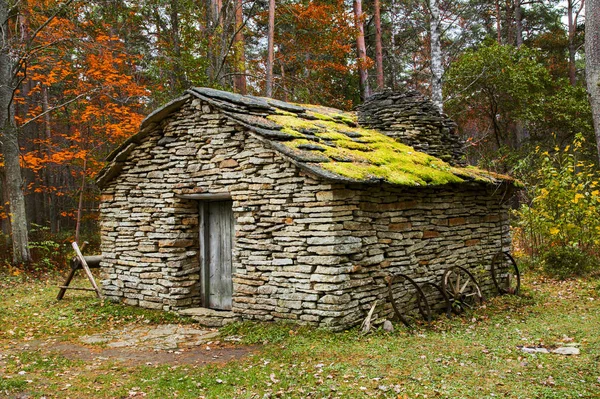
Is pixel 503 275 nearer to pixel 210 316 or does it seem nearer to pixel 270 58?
pixel 210 316

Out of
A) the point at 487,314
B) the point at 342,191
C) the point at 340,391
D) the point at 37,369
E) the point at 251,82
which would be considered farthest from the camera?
the point at 251,82

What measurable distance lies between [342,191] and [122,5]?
10897 mm

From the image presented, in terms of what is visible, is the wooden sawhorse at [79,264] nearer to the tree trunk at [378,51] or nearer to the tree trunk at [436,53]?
the tree trunk at [436,53]

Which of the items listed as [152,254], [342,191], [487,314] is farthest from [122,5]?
[487,314]

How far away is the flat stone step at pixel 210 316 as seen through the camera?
7437mm

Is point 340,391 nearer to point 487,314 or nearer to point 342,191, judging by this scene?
point 342,191

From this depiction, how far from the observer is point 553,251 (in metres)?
10.9

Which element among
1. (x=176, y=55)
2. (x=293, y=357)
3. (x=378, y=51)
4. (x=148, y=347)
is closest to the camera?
(x=293, y=357)

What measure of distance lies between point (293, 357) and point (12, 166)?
10.7 m

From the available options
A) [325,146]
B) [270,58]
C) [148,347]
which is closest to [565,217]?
[325,146]

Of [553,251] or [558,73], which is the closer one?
[553,251]

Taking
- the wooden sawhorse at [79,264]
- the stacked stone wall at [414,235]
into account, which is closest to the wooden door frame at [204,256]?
the wooden sawhorse at [79,264]

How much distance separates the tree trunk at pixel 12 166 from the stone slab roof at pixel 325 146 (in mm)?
5458

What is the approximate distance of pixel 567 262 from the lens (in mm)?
10703
